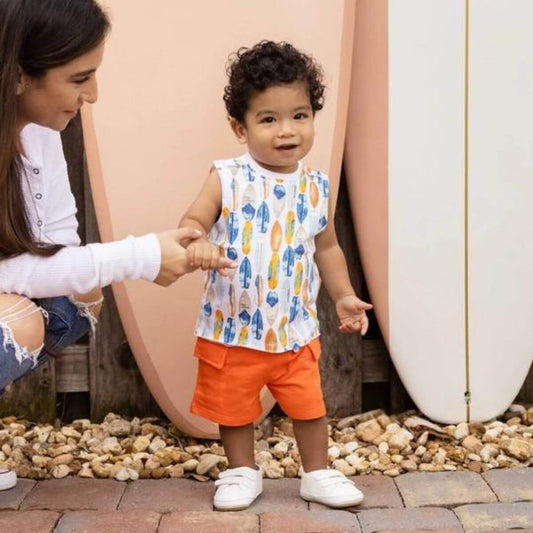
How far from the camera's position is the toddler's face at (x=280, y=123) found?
7.33ft

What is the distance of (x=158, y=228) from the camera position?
263 centimetres

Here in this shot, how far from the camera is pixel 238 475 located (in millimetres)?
2305

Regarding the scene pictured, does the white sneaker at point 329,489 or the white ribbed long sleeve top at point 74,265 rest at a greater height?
the white ribbed long sleeve top at point 74,265

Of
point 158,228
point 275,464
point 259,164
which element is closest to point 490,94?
point 259,164

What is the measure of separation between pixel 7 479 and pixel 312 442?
2.21 ft

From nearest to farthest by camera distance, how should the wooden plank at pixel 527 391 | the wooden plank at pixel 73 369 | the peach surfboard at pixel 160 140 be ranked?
1. the peach surfboard at pixel 160 140
2. the wooden plank at pixel 73 369
3. the wooden plank at pixel 527 391

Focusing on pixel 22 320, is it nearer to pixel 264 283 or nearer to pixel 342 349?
pixel 264 283

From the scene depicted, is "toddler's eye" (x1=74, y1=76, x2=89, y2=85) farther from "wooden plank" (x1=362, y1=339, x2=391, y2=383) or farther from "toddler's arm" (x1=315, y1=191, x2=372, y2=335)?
"wooden plank" (x1=362, y1=339, x2=391, y2=383)

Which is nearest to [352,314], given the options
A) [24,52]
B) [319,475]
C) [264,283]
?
[264,283]

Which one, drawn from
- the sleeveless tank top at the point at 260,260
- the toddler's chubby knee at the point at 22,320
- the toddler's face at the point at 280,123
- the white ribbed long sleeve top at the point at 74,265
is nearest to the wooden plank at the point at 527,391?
the sleeveless tank top at the point at 260,260

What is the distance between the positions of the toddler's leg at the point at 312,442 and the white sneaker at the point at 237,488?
109 millimetres

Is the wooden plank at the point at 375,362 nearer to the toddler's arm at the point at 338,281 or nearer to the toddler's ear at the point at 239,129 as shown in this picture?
the toddler's arm at the point at 338,281

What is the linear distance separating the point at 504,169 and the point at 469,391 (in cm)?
58

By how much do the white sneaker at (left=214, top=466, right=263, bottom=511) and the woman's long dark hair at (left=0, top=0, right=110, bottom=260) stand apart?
2.11ft
